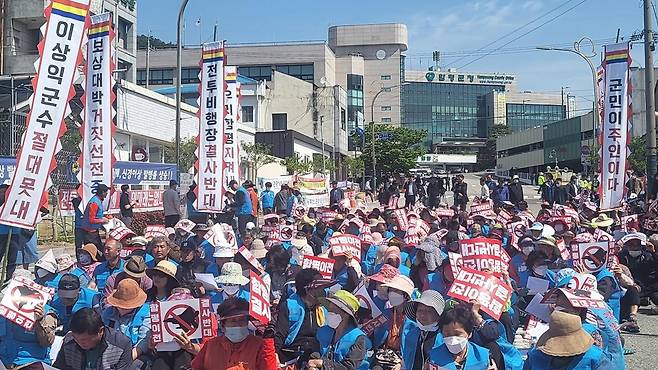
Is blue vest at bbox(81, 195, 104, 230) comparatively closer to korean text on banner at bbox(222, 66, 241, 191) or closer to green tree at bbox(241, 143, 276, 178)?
korean text on banner at bbox(222, 66, 241, 191)

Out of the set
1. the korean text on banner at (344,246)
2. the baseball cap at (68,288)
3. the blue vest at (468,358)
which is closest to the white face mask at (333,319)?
the blue vest at (468,358)

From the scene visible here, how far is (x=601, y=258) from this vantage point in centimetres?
917

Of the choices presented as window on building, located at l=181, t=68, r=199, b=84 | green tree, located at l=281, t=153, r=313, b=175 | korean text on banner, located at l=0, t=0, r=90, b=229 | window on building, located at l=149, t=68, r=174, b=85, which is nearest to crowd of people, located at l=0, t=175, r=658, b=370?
korean text on banner, located at l=0, t=0, r=90, b=229

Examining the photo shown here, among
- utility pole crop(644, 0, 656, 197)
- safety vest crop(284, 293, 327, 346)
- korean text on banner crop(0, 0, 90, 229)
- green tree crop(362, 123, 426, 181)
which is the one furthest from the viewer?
green tree crop(362, 123, 426, 181)

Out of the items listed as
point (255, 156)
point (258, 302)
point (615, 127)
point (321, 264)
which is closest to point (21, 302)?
point (258, 302)

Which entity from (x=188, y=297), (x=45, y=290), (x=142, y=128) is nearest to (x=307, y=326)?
(x=188, y=297)

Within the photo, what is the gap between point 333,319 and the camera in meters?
5.99

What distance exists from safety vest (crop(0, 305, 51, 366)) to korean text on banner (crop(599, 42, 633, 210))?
11.3 m

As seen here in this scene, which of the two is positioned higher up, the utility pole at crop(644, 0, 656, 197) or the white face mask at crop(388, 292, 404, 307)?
the utility pole at crop(644, 0, 656, 197)

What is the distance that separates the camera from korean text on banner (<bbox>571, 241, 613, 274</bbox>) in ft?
29.9

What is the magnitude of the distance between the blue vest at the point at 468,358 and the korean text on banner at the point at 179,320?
1.76 meters

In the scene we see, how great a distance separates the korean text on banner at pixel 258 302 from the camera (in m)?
→ 5.46

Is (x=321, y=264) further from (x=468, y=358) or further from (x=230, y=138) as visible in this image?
(x=230, y=138)

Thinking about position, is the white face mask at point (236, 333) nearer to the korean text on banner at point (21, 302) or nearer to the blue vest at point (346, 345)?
the blue vest at point (346, 345)
